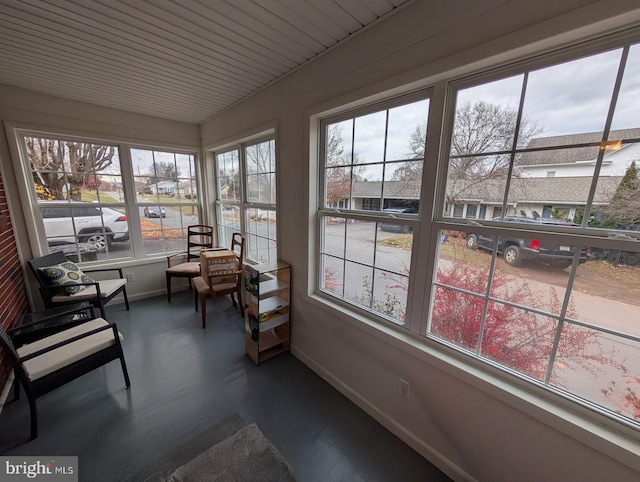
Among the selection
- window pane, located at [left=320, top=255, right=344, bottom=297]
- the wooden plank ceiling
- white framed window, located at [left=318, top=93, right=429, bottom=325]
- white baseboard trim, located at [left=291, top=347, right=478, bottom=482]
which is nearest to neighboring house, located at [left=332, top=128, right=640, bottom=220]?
white framed window, located at [left=318, top=93, right=429, bottom=325]

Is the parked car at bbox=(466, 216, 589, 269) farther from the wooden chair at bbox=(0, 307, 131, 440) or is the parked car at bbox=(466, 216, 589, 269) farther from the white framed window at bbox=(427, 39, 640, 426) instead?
the wooden chair at bbox=(0, 307, 131, 440)

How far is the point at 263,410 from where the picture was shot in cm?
165

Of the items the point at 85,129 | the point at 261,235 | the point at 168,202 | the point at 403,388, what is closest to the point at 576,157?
the point at 403,388

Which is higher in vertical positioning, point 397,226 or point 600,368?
point 397,226

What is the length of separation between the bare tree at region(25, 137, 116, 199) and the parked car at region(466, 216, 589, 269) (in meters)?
4.01

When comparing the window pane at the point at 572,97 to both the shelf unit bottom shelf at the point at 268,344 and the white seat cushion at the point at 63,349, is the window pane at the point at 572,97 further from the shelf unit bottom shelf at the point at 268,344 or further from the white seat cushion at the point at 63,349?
the white seat cushion at the point at 63,349

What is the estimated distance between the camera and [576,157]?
92 centimetres

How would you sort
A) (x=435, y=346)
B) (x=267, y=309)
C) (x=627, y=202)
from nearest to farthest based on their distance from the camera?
1. (x=627, y=202)
2. (x=435, y=346)
3. (x=267, y=309)

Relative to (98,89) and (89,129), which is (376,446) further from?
(89,129)

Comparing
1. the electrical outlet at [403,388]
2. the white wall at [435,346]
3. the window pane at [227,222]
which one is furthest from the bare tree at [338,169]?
the window pane at [227,222]

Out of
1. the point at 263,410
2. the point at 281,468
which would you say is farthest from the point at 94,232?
the point at 281,468

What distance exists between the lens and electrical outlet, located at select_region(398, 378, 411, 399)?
4.65ft

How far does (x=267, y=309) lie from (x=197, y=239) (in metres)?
2.30

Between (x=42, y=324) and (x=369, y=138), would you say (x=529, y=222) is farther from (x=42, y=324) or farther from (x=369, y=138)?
(x=42, y=324)
